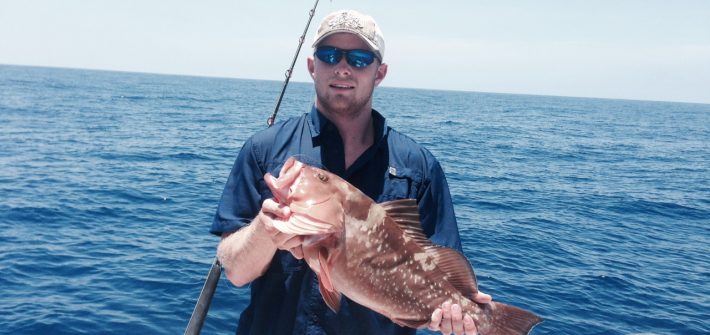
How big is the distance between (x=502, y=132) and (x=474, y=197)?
1226 inches

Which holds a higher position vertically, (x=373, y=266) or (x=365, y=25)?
(x=365, y=25)

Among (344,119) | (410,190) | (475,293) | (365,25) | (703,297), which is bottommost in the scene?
(703,297)

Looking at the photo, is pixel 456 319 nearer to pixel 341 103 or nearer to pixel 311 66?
pixel 341 103

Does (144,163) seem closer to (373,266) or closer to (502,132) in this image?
(373,266)

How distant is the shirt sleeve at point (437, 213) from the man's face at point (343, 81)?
0.77 meters

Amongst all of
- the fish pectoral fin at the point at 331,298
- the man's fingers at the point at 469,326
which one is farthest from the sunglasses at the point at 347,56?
the man's fingers at the point at 469,326

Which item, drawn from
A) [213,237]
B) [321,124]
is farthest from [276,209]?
[213,237]

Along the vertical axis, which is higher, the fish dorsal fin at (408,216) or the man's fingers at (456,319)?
the fish dorsal fin at (408,216)

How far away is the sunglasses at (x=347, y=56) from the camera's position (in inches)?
144

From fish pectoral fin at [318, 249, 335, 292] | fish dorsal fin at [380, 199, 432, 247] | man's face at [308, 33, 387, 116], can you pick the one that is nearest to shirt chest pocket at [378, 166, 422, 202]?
fish dorsal fin at [380, 199, 432, 247]

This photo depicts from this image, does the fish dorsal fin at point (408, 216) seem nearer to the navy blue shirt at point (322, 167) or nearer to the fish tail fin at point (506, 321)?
the navy blue shirt at point (322, 167)

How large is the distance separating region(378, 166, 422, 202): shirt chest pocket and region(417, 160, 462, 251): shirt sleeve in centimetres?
8

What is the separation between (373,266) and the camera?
11.3ft

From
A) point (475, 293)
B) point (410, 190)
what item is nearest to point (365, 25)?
point (410, 190)
